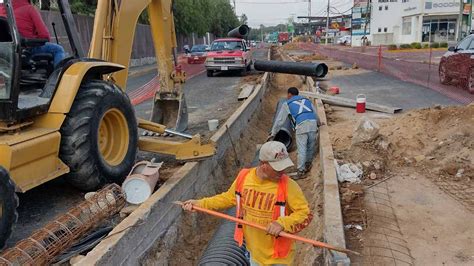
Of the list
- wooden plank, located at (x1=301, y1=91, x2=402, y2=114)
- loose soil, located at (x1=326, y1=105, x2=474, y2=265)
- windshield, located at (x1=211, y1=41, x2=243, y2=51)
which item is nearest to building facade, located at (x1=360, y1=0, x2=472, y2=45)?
windshield, located at (x1=211, y1=41, x2=243, y2=51)

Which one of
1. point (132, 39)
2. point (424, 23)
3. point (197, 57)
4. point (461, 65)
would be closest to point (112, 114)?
point (132, 39)

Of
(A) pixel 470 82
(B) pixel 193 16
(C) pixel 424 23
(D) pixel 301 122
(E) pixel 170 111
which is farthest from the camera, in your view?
(C) pixel 424 23

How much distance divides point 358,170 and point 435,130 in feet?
7.34

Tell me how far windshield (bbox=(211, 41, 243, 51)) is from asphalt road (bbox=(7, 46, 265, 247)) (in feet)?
4.84

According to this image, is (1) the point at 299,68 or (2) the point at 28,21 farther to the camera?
(1) the point at 299,68

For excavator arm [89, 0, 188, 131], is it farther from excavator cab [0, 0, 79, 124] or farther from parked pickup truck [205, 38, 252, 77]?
parked pickup truck [205, 38, 252, 77]

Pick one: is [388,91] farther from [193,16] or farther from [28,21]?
[193,16]

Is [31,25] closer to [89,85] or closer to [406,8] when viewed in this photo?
[89,85]

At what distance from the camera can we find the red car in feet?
44.5

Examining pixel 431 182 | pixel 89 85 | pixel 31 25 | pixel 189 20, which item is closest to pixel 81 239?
pixel 89 85

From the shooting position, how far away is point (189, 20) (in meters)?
48.9

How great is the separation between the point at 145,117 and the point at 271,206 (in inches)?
343

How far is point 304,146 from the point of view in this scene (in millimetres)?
8297

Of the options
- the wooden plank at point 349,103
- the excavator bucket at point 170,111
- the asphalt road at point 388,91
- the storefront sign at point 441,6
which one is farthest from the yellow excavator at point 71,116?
the storefront sign at point 441,6
